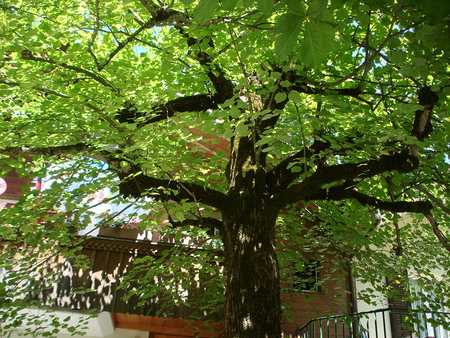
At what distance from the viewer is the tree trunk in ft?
12.6

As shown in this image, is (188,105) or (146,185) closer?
(146,185)

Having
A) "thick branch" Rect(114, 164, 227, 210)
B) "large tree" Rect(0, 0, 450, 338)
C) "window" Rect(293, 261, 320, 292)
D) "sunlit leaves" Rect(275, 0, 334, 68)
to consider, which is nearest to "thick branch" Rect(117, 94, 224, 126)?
"large tree" Rect(0, 0, 450, 338)

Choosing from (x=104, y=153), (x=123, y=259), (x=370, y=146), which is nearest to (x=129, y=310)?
(x=123, y=259)

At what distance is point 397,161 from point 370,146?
0.59 meters

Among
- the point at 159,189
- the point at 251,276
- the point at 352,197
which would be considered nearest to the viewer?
the point at 251,276

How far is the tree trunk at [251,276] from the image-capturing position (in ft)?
12.6

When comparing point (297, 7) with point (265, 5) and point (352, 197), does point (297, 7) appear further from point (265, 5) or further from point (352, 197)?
point (352, 197)

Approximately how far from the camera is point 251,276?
160 inches

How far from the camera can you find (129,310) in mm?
7430

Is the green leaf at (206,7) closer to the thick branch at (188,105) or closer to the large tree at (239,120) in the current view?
the large tree at (239,120)

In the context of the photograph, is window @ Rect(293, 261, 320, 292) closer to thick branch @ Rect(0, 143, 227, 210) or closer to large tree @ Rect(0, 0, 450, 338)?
large tree @ Rect(0, 0, 450, 338)

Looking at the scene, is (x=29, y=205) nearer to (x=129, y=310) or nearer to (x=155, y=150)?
(x=155, y=150)

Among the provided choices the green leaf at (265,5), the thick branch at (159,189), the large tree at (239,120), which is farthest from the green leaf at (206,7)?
the thick branch at (159,189)

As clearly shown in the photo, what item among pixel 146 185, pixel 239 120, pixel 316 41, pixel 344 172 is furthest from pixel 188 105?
pixel 316 41
